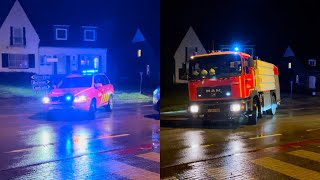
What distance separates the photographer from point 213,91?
14297 millimetres

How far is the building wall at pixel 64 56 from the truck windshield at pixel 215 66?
5.32m

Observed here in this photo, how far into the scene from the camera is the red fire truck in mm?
14055

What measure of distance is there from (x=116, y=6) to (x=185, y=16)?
1298 inches

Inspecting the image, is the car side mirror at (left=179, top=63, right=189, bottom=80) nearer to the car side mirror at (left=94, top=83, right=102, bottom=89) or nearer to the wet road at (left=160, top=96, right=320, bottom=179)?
the wet road at (left=160, top=96, right=320, bottom=179)

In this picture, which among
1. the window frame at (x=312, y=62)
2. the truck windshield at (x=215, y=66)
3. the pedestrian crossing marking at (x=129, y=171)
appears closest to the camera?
the pedestrian crossing marking at (x=129, y=171)

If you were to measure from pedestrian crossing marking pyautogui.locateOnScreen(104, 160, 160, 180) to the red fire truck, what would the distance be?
6.93 m

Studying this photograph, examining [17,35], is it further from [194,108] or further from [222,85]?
[222,85]

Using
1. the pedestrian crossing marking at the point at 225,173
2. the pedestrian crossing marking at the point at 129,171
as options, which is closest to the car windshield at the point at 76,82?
the pedestrian crossing marking at the point at 129,171

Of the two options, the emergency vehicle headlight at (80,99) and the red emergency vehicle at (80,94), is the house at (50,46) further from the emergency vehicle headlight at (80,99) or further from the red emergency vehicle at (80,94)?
the emergency vehicle headlight at (80,99)

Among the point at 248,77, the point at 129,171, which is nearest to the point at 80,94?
the point at 129,171

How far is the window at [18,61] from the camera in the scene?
9.17 meters

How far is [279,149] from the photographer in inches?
390

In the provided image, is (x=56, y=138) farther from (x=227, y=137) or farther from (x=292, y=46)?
(x=292, y=46)

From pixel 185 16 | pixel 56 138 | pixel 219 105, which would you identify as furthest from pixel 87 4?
pixel 185 16
